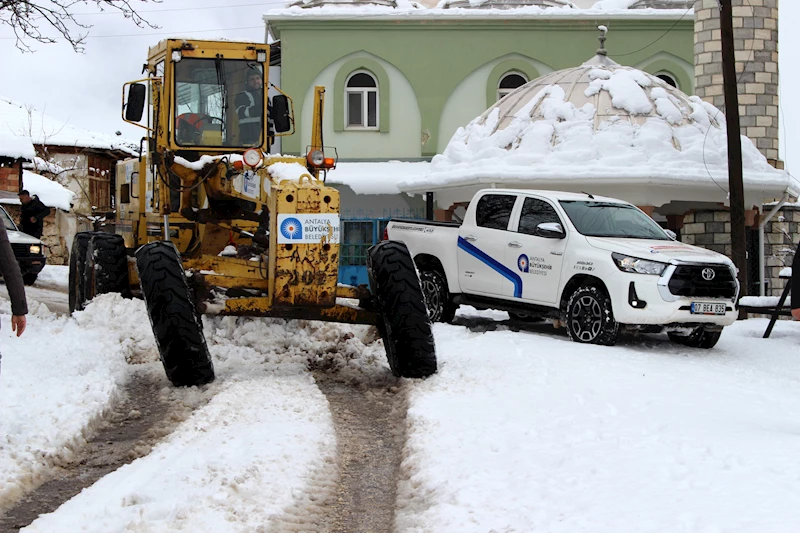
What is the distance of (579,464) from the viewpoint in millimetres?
5898

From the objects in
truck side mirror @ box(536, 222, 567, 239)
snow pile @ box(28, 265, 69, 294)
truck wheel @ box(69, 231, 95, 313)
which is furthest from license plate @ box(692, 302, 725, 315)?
snow pile @ box(28, 265, 69, 294)

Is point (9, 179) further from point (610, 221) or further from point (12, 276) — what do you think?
point (12, 276)

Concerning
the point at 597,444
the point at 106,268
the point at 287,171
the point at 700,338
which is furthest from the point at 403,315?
the point at 700,338

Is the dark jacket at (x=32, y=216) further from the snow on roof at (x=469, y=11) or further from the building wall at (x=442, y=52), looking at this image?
the snow on roof at (x=469, y=11)

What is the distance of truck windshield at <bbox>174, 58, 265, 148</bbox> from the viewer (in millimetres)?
10836

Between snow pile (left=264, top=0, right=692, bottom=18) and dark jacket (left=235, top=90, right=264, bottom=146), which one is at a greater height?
snow pile (left=264, top=0, right=692, bottom=18)

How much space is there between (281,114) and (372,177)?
1413 centimetres

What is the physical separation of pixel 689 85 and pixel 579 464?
22594 millimetres

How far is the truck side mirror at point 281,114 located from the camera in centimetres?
1095

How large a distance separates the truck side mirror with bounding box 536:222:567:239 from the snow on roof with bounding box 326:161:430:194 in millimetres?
11945

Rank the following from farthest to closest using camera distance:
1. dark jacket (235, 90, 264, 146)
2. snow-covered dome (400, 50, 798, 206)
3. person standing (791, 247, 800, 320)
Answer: snow-covered dome (400, 50, 798, 206), dark jacket (235, 90, 264, 146), person standing (791, 247, 800, 320)

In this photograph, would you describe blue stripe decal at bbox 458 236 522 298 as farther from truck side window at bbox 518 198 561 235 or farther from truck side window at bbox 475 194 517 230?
truck side window at bbox 518 198 561 235

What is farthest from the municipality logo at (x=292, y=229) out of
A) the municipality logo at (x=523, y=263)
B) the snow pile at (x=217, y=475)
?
the municipality logo at (x=523, y=263)

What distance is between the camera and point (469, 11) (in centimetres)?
2606
